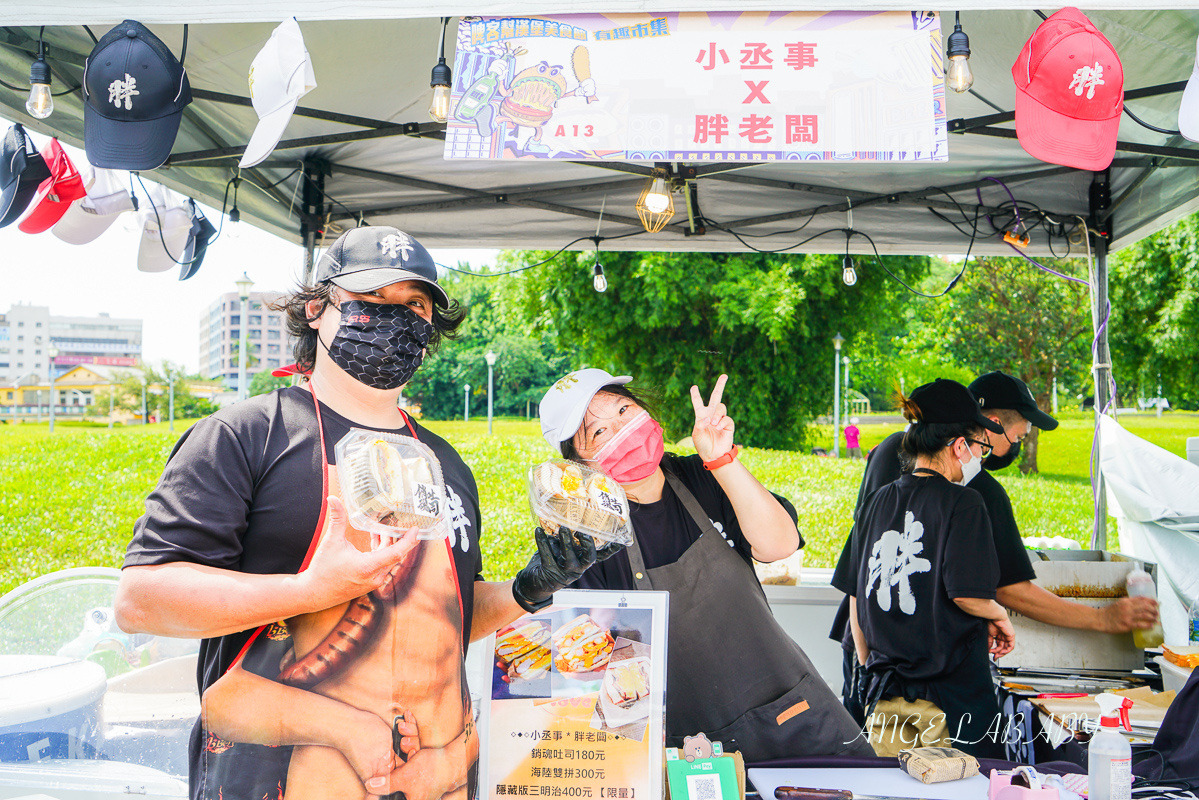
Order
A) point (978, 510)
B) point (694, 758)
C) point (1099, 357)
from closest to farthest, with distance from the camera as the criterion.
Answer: point (694, 758)
point (978, 510)
point (1099, 357)

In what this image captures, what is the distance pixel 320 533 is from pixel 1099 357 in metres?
4.62

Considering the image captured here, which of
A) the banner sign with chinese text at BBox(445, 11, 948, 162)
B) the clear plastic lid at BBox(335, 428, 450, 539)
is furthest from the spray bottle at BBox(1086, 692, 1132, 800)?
the clear plastic lid at BBox(335, 428, 450, 539)

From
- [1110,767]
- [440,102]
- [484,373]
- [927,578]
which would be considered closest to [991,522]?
[927,578]

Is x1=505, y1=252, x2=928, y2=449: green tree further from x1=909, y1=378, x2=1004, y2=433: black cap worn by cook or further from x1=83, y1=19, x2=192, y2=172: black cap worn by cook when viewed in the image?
x1=83, y1=19, x2=192, y2=172: black cap worn by cook

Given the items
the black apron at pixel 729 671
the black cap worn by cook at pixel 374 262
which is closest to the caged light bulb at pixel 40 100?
the black cap worn by cook at pixel 374 262

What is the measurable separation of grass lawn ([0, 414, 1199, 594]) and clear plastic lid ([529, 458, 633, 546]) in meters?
10.2

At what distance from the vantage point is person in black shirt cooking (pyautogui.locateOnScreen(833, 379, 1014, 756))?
2562 mm

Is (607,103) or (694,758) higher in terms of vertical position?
(607,103)

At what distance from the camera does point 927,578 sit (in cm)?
265

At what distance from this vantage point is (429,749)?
56.5 inches

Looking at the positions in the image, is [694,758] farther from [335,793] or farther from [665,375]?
[665,375]

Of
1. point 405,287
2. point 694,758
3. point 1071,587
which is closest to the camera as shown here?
point 405,287

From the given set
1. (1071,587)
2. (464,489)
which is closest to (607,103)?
(464,489)

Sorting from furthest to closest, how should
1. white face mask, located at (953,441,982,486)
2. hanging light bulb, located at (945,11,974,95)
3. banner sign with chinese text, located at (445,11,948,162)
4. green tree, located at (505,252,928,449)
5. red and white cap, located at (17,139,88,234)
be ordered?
green tree, located at (505,252,928,449) < red and white cap, located at (17,139,88,234) < white face mask, located at (953,441,982,486) < hanging light bulb, located at (945,11,974,95) < banner sign with chinese text, located at (445,11,948,162)
